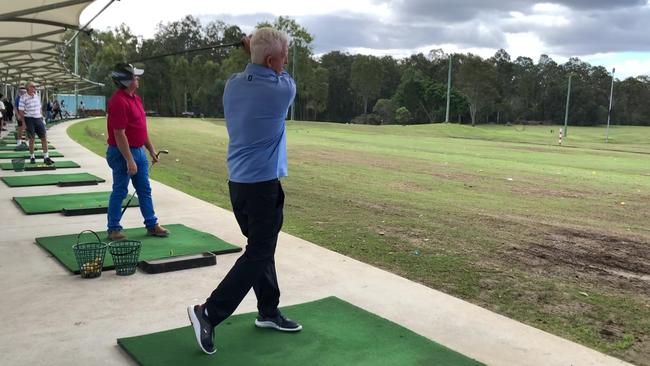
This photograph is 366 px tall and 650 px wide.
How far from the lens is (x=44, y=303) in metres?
4.75

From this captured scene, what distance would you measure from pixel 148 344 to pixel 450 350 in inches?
77.6

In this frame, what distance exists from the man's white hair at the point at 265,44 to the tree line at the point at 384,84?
7008 cm

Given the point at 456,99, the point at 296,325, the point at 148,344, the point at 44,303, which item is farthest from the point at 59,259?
the point at 456,99

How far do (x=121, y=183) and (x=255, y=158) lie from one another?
10.8 ft

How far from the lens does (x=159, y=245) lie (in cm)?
654

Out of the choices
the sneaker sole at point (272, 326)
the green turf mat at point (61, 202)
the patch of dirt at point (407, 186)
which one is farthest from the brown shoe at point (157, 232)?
the patch of dirt at point (407, 186)

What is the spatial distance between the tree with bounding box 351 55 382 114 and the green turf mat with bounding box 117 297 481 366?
94897 millimetres

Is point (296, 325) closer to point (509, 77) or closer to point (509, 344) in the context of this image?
point (509, 344)

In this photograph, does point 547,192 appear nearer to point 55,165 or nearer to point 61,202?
point 61,202

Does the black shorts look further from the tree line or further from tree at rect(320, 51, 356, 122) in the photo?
tree at rect(320, 51, 356, 122)

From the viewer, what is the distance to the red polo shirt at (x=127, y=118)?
6113 mm

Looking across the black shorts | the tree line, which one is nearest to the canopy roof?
the black shorts

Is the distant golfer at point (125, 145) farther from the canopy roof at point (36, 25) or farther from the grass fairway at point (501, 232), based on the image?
the canopy roof at point (36, 25)

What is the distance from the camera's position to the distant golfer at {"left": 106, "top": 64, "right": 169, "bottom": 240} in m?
6.14
